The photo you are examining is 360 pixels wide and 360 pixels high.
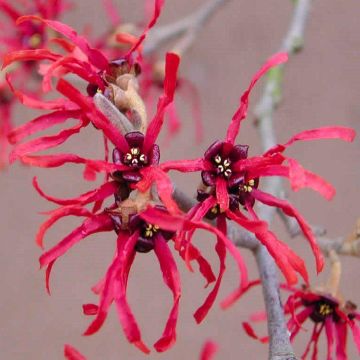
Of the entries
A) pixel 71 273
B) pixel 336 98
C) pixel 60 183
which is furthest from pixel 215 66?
pixel 71 273

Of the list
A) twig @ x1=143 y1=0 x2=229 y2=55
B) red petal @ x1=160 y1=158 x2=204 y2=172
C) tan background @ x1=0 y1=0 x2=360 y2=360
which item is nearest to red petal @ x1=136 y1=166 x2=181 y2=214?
red petal @ x1=160 y1=158 x2=204 y2=172

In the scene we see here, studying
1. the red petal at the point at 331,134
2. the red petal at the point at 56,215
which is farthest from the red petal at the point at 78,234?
the red petal at the point at 331,134

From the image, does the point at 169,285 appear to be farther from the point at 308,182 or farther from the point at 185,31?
the point at 185,31

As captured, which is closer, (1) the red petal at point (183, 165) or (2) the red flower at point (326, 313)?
(1) the red petal at point (183, 165)

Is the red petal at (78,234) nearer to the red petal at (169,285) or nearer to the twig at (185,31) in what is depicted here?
the red petal at (169,285)

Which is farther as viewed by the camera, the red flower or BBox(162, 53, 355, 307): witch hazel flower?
the red flower

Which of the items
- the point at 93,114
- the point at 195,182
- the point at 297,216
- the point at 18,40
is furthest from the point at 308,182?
the point at 195,182

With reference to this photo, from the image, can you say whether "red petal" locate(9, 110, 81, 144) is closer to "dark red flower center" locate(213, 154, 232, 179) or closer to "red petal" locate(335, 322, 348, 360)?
"dark red flower center" locate(213, 154, 232, 179)
